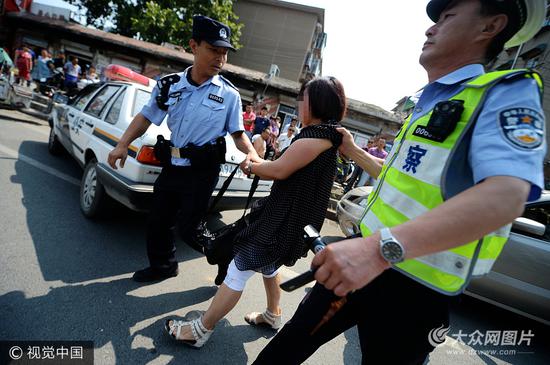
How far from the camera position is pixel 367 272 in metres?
0.73

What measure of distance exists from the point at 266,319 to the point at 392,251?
5.81ft

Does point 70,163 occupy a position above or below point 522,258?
below

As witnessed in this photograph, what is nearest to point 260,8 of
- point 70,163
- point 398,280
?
point 70,163

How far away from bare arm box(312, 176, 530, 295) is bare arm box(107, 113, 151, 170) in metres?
2.07

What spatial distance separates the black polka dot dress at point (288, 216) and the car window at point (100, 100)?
2967mm

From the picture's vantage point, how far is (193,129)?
2.22 meters

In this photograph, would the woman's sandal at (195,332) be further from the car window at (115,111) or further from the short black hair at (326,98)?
the car window at (115,111)

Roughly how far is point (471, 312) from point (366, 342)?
3080 millimetres

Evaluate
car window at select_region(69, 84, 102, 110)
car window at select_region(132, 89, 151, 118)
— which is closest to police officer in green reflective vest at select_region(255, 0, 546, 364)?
A: car window at select_region(132, 89, 151, 118)

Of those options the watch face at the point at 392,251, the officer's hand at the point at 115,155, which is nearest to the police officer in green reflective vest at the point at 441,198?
the watch face at the point at 392,251

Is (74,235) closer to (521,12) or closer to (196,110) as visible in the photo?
(196,110)

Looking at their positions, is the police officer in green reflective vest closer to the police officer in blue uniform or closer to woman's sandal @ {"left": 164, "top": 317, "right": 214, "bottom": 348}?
woman's sandal @ {"left": 164, "top": 317, "right": 214, "bottom": 348}

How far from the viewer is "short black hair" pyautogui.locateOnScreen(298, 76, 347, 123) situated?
1.55m

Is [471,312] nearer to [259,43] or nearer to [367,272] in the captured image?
[367,272]
